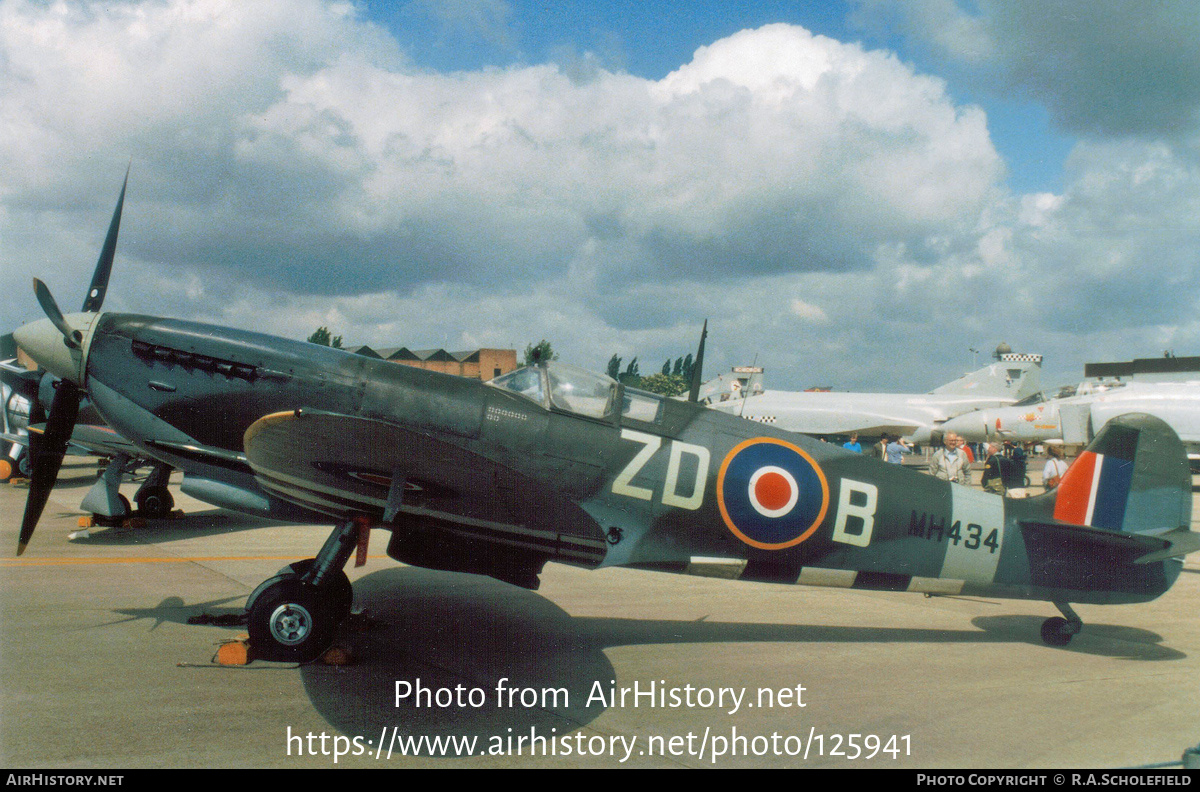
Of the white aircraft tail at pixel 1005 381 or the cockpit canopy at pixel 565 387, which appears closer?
the cockpit canopy at pixel 565 387

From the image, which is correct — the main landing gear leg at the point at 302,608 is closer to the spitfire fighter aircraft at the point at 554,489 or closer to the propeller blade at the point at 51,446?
the spitfire fighter aircraft at the point at 554,489

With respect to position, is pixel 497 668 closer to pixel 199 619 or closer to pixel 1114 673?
pixel 199 619

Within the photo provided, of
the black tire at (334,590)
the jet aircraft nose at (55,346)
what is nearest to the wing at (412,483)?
the black tire at (334,590)

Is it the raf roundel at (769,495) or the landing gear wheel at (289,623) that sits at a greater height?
the raf roundel at (769,495)

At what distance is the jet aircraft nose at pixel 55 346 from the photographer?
5012mm

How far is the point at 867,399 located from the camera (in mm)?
34969

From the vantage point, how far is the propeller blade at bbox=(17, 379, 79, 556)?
547cm

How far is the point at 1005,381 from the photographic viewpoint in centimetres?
4044

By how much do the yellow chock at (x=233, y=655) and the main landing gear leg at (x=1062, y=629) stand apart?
5855mm

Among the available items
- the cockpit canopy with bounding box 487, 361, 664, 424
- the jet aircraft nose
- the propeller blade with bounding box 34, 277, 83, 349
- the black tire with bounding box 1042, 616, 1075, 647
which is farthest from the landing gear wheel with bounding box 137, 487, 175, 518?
the black tire with bounding box 1042, 616, 1075, 647

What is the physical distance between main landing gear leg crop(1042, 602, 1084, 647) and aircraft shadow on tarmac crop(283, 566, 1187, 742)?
9 centimetres

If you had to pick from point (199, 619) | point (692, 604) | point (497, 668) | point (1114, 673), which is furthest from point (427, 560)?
point (1114, 673)

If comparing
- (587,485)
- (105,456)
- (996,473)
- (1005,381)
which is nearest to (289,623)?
(587,485)

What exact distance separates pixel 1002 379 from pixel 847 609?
38.9 m
